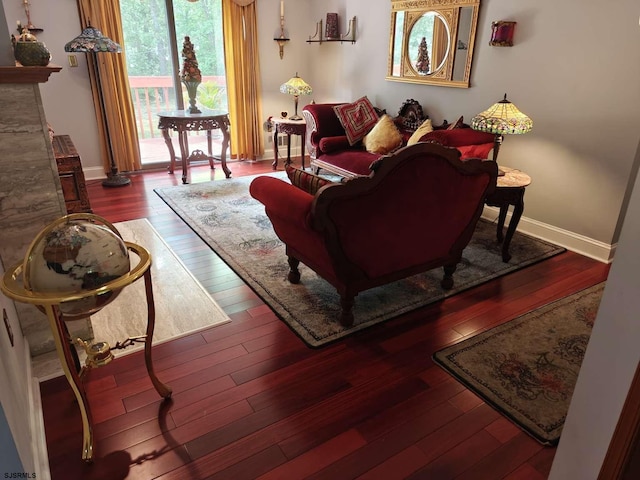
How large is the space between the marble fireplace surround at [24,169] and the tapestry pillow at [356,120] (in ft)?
11.1

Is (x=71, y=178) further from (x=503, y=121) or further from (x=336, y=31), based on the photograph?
(x=336, y=31)

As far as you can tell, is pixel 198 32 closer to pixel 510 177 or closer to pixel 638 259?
pixel 510 177

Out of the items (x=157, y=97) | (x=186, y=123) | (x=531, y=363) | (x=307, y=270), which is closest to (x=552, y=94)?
(x=531, y=363)

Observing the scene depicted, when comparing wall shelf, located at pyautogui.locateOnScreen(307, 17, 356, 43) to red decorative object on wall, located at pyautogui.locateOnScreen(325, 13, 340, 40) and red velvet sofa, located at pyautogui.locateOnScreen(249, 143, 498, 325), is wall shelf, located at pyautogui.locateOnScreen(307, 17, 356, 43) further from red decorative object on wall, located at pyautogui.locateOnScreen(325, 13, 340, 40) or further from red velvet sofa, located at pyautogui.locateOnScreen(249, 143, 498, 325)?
red velvet sofa, located at pyautogui.locateOnScreen(249, 143, 498, 325)

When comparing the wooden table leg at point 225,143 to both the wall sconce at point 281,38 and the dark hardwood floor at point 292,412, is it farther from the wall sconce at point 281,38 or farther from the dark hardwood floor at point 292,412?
the dark hardwood floor at point 292,412

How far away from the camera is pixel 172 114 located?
511 centimetres

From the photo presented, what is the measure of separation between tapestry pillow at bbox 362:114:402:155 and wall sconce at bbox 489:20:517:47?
4.24ft

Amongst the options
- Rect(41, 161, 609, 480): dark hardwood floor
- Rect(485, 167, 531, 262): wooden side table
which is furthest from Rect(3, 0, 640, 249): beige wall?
Rect(41, 161, 609, 480): dark hardwood floor

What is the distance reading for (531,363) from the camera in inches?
91.4

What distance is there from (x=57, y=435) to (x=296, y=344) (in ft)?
3.78

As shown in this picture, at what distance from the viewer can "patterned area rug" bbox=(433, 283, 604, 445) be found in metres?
2.01

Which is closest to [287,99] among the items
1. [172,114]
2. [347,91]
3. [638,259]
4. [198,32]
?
[347,91]

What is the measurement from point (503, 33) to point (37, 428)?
4113 mm

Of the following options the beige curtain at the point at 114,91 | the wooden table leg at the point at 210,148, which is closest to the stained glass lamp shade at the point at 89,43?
the beige curtain at the point at 114,91
